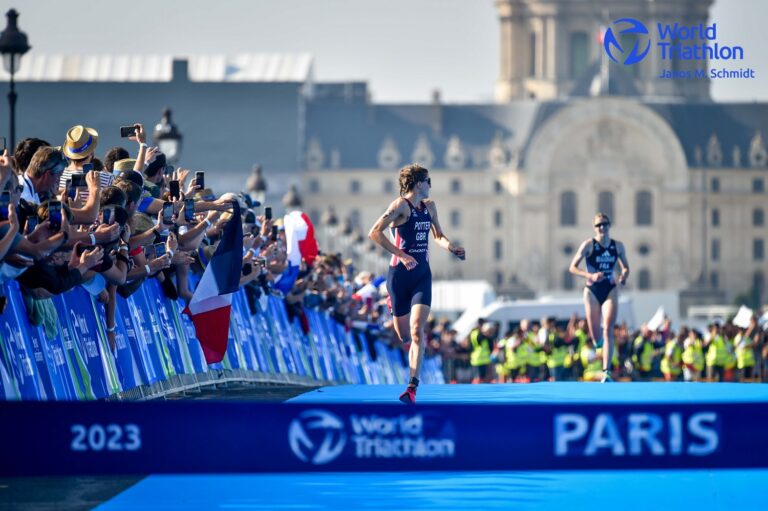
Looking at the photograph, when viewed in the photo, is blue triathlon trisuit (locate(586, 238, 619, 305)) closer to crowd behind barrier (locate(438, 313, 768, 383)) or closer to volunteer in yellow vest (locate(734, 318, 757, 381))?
crowd behind barrier (locate(438, 313, 768, 383))

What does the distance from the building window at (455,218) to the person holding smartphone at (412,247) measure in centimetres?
13939

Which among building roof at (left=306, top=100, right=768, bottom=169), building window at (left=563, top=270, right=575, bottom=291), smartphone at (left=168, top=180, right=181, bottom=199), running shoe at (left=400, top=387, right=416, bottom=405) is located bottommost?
running shoe at (left=400, top=387, right=416, bottom=405)

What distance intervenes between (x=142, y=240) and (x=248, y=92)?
11490 cm

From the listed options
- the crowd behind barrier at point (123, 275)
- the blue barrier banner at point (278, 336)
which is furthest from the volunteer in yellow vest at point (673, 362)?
the blue barrier banner at point (278, 336)

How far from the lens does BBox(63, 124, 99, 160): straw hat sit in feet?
41.0

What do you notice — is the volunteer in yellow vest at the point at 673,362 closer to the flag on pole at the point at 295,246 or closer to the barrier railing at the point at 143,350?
the barrier railing at the point at 143,350

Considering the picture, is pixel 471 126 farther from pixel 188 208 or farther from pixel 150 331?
pixel 188 208

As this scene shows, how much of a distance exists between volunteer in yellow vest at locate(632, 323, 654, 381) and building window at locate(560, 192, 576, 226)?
358 ft

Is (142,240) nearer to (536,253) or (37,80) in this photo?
(37,80)

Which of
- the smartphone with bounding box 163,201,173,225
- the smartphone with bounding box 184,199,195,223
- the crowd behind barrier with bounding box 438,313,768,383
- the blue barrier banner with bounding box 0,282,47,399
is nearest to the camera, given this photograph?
the blue barrier banner with bounding box 0,282,47,399

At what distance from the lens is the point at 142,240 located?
12.7m

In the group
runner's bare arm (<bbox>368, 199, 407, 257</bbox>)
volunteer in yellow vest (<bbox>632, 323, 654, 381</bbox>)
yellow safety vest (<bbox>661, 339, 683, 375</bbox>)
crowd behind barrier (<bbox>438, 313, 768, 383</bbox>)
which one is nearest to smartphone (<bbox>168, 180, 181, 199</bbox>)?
runner's bare arm (<bbox>368, 199, 407, 257</bbox>)

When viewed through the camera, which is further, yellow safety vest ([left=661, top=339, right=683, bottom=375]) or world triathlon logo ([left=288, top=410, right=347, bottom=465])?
yellow safety vest ([left=661, top=339, right=683, bottom=375])

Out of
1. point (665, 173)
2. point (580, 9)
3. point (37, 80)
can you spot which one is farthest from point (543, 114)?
point (37, 80)
